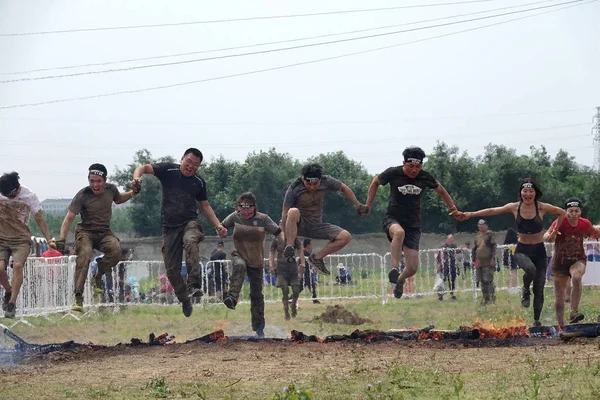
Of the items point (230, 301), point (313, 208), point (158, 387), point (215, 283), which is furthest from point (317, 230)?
point (215, 283)

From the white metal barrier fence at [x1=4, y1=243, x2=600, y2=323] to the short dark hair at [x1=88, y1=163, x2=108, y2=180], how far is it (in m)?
7.48

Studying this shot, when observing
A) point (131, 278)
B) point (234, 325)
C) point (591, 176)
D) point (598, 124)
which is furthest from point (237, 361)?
point (598, 124)

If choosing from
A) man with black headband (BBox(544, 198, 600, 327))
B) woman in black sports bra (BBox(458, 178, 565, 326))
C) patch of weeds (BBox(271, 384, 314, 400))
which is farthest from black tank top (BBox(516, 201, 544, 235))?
patch of weeds (BBox(271, 384, 314, 400))

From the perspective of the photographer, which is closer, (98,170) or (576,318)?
(98,170)

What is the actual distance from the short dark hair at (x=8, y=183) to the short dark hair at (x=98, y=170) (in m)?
1.23

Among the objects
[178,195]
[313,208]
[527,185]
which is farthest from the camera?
[527,185]

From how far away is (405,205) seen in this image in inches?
564

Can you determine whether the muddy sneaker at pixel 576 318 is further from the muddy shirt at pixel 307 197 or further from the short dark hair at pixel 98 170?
the short dark hair at pixel 98 170

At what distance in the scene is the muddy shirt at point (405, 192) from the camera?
46.4ft

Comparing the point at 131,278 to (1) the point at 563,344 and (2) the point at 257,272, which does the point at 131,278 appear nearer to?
(2) the point at 257,272

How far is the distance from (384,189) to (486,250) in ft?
95.3

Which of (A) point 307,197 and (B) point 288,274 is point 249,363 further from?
(B) point 288,274

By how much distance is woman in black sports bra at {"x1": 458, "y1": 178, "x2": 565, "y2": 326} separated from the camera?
14.7 metres

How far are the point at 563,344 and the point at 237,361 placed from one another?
13.9 ft
